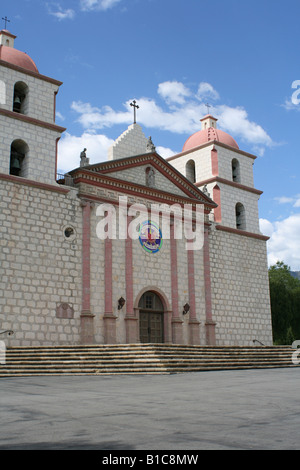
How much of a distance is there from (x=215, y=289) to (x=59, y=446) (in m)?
22.5

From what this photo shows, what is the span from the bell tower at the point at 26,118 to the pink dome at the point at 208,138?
10492 mm

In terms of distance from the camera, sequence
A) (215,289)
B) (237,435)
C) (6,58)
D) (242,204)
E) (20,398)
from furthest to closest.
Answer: (242,204), (215,289), (6,58), (20,398), (237,435)

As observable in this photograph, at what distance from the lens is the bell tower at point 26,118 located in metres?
20.1

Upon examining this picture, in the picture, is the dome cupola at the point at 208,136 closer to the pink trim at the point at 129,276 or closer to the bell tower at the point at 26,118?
the pink trim at the point at 129,276

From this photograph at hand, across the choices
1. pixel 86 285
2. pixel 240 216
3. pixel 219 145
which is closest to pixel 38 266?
pixel 86 285

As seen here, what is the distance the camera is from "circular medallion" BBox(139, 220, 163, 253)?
23.4 metres

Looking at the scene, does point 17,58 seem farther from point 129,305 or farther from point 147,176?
point 129,305

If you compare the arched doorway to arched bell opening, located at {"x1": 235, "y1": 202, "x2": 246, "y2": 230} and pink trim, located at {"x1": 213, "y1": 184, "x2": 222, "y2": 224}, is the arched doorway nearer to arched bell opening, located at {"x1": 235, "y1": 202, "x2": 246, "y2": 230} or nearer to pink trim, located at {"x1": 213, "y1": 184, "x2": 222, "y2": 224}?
pink trim, located at {"x1": 213, "y1": 184, "x2": 222, "y2": 224}

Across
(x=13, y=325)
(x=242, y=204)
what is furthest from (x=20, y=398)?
(x=242, y=204)

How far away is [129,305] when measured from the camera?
22.0 metres

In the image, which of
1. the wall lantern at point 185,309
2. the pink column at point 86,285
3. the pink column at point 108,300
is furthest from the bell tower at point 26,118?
the wall lantern at point 185,309

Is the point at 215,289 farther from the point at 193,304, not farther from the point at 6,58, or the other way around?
the point at 6,58

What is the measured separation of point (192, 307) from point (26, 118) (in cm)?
1176

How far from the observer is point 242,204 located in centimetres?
2956
